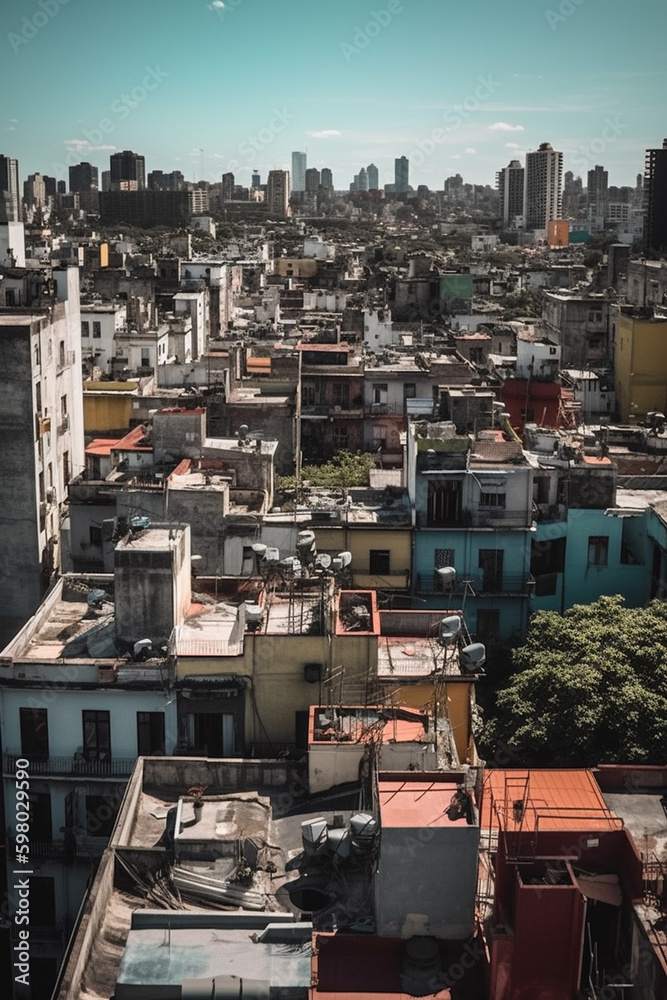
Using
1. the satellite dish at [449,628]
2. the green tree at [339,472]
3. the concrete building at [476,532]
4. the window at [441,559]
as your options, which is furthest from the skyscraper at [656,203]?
the satellite dish at [449,628]

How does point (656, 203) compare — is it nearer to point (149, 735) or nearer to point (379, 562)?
point (379, 562)

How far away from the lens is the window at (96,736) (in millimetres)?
28781

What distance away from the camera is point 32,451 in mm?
43469

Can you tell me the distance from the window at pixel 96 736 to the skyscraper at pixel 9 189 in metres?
134

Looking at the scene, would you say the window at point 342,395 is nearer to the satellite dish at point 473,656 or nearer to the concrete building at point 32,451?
the concrete building at point 32,451

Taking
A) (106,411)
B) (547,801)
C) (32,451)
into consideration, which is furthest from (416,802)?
(106,411)

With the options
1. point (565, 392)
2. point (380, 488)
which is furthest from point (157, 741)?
point (565, 392)

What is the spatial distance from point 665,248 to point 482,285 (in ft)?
57.1

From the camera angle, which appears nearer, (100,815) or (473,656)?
(473,656)

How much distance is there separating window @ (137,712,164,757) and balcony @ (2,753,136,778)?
1.31ft

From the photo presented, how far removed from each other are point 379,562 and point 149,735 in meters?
14.4

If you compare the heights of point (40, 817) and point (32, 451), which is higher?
point (32, 451)

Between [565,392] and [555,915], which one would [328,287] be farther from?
[555,915]

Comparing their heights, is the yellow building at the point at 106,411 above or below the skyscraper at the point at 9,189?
below
